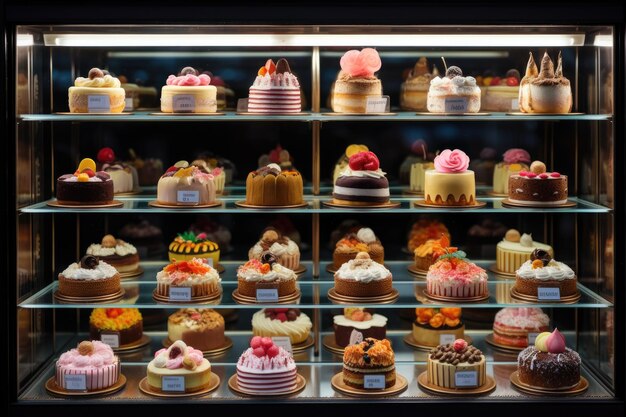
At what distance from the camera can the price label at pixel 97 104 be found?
471cm

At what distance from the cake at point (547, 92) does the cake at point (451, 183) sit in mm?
485

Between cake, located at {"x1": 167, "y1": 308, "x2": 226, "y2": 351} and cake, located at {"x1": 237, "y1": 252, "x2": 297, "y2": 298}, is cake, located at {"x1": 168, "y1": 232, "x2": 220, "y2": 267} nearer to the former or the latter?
cake, located at {"x1": 167, "y1": 308, "x2": 226, "y2": 351}

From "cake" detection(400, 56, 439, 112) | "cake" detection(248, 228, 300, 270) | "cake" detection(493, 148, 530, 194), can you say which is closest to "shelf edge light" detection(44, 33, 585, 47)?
"cake" detection(400, 56, 439, 112)

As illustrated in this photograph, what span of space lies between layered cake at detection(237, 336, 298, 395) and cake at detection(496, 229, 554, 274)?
1.57 m

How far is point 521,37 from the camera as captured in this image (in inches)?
189

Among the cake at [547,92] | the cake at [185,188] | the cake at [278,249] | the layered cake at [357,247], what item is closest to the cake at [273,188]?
the cake at [185,188]

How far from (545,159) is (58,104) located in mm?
3069

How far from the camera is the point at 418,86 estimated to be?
5.23 metres

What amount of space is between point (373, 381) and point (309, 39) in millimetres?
1897

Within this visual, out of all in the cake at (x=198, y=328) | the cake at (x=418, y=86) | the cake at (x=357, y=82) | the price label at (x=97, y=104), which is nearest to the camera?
the price label at (x=97, y=104)

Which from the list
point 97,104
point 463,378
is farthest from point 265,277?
point 97,104

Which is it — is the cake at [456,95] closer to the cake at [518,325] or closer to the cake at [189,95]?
the cake at [189,95]
